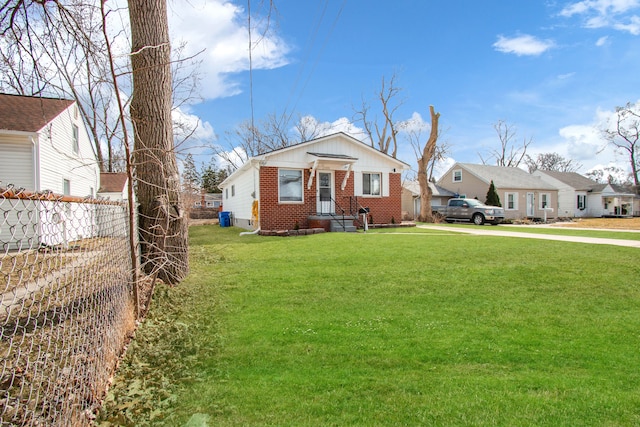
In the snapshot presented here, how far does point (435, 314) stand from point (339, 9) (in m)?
12.2

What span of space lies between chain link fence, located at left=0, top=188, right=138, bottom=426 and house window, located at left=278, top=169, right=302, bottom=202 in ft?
36.3

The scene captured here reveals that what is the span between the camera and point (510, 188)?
31.2m

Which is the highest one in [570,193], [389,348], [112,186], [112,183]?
[112,183]

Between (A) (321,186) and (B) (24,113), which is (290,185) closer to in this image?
(A) (321,186)

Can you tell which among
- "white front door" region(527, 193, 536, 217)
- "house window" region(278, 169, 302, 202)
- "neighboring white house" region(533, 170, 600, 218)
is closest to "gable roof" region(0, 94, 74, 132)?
"house window" region(278, 169, 302, 202)

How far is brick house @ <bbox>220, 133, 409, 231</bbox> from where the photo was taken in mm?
15078

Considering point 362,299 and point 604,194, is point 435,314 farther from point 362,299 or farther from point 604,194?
point 604,194

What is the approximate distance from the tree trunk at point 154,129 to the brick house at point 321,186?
29.9 ft

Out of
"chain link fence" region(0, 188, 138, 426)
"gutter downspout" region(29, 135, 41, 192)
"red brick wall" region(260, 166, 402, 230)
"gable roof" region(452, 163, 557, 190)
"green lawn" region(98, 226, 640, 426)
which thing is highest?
"gable roof" region(452, 163, 557, 190)

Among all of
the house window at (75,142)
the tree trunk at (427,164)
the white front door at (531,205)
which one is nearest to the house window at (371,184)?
the tree trunk at (427,164)

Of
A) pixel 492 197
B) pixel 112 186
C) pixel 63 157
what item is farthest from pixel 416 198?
pixel 63 157

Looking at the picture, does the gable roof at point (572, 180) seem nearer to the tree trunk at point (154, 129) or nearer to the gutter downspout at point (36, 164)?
the tree trunk at point (154, 129)

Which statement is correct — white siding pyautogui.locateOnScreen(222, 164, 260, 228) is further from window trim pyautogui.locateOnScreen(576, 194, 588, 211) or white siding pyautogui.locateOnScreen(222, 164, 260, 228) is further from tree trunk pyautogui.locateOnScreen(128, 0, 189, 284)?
window trim pyautogui.locateOnScreen(576, 194, 588, 211)

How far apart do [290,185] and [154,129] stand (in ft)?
32.8
